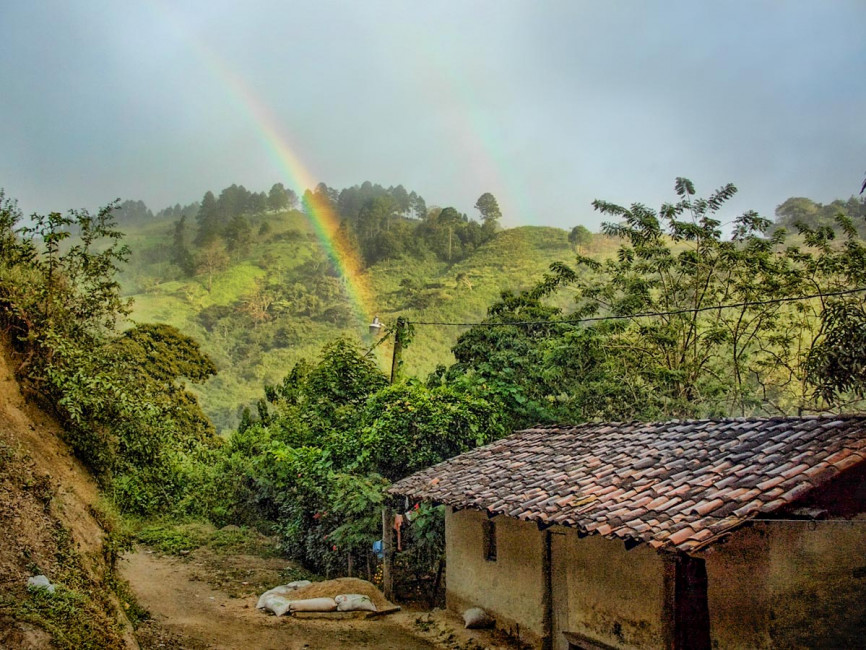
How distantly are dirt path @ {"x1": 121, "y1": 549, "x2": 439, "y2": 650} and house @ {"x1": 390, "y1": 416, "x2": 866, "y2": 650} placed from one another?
83.9 inches

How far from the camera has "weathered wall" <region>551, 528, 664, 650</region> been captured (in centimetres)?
818

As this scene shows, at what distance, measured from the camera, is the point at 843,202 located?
46906mm

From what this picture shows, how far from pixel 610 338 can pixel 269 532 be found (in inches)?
516

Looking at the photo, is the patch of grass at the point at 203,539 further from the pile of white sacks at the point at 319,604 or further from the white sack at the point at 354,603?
the white sack at the point at 354,603

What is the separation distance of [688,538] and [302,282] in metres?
75.0

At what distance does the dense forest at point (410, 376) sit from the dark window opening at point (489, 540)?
7.41 ft

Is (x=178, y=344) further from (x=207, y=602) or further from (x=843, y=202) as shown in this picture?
(x=843, y=202)

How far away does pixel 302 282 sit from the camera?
260ft

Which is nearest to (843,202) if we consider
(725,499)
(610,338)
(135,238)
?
(610,338)

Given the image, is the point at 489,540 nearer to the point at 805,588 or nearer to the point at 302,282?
the point at 805,588

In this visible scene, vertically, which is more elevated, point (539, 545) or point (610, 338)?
point (610, 338)

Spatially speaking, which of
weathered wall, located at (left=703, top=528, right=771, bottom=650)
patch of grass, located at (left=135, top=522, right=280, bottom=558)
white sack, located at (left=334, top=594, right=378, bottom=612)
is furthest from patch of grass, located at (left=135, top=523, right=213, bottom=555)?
weathered wall, located at (left=703, top=528, right=771, bottom=650)

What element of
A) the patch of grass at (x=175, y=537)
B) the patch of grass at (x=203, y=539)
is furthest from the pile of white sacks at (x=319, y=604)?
the patch of grass at (x=175, y=537)


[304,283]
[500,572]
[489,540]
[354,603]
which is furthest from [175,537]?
[304,283]
